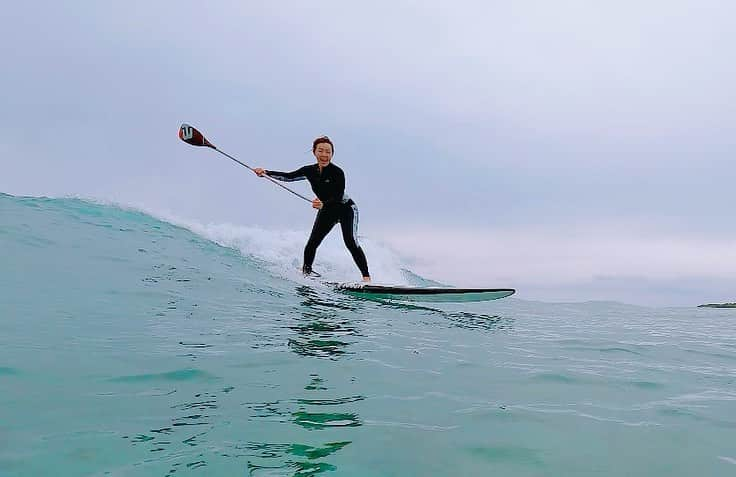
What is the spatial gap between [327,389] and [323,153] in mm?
6450

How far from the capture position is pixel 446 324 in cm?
735

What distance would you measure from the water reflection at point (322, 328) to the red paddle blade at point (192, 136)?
417 centimetres

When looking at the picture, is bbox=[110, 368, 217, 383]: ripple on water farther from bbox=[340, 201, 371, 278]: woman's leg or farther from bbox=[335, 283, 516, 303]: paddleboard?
bbox=[340, 201, 371, 278]: woman's leg

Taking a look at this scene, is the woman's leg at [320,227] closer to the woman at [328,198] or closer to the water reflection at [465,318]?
the woman at [328,198]

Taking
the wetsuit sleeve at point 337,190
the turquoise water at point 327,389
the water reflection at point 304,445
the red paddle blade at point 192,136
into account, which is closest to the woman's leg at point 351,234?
the wetsuit sleeve at point 337,190

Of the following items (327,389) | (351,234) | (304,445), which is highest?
(351,234)

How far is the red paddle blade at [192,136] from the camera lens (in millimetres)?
10891

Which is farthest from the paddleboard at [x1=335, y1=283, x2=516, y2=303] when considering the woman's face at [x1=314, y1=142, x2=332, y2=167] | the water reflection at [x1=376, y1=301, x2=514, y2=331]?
the woman's face at [x1=314, y1=142, x2=332, y2=167]

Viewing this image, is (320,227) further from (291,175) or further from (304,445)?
(304,445)

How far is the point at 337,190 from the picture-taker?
390 inches

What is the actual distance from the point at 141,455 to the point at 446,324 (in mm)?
5344

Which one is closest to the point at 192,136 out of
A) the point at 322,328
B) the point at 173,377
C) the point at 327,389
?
the point at 322,328

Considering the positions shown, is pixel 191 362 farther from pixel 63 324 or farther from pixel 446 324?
pixel 446 324

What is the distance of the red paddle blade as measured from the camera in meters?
10.9
